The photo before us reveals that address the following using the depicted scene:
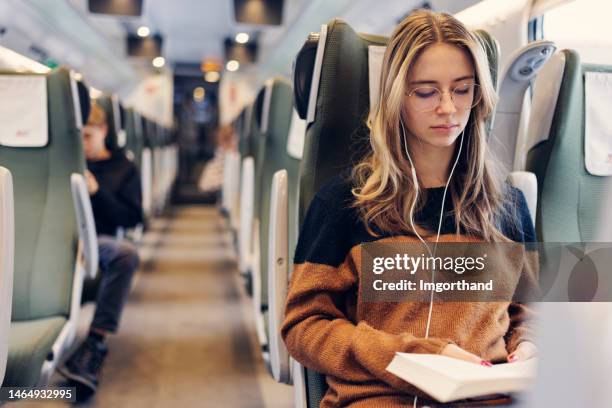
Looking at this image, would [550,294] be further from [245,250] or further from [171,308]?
[171,308]

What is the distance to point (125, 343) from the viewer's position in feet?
10.0

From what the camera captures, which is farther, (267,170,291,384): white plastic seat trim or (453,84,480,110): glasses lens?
(267,170,291,384): white plastic seat trim

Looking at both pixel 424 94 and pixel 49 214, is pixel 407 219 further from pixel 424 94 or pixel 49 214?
pixel 49 214

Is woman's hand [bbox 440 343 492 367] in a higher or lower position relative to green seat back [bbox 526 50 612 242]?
lower

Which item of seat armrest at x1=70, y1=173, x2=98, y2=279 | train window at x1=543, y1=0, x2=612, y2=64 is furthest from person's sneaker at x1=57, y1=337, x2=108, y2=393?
train window at x1=543, y1=0, x2=612, y2=64

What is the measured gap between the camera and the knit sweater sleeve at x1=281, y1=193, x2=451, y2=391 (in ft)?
3.47

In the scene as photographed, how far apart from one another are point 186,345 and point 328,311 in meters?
2.09

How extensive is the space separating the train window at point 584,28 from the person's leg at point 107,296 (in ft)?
6.13

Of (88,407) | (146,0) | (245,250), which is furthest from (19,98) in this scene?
(146,0)

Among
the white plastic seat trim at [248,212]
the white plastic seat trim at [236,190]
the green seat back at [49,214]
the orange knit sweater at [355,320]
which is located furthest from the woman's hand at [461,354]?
the white plastic seat trim at [236,190]

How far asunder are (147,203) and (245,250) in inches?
94.2

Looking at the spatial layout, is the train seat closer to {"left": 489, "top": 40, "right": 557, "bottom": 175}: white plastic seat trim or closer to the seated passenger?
the seated passenger

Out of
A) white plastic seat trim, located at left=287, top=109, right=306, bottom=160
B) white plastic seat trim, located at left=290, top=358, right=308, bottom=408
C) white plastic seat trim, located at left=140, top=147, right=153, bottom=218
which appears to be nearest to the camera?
white plastic seat trim, located at left=290, top=358, right=308, bottom=408

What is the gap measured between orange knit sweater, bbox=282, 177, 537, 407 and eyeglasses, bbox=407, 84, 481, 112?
162 millimetres
